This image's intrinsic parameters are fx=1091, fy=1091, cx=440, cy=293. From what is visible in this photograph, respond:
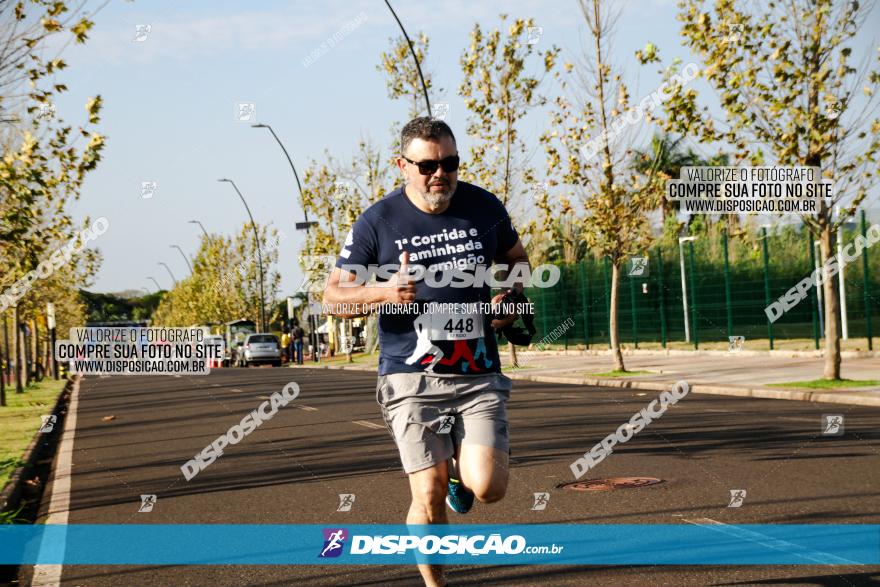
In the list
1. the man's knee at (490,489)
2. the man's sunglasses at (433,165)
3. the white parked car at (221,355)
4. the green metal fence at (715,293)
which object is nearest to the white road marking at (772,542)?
the man's knee at (490,489)

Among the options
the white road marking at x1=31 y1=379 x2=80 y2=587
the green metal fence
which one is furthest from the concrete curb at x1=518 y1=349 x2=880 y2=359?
the white road marking at x1=31 y1=379 x2=80 y2=587

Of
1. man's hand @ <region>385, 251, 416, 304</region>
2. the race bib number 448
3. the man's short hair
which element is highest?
the man's short hair

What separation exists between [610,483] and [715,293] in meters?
21.4

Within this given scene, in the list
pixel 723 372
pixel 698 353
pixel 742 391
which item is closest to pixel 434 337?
pixel 742 391

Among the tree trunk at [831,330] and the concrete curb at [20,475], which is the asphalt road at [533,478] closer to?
the concrete curb at [20,475]

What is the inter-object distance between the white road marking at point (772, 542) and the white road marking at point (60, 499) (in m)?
3.95

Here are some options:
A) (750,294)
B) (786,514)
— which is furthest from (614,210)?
(786,514)

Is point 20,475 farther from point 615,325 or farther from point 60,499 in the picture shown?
point 615,325

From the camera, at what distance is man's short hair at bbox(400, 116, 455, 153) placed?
16.2 ft

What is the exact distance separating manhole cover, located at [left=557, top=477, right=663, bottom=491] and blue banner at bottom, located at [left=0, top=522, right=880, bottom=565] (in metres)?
1.48

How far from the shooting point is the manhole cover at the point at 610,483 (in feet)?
27.9

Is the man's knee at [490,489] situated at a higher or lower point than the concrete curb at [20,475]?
higher

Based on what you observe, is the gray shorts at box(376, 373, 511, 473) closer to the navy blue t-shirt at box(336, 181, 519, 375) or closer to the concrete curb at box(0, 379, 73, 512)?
the navy blue t-shirt at box(336, 181, 519, 375)

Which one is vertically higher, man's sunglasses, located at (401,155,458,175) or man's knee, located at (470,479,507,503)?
man's sunglasses, located at (401,155,458,175)
